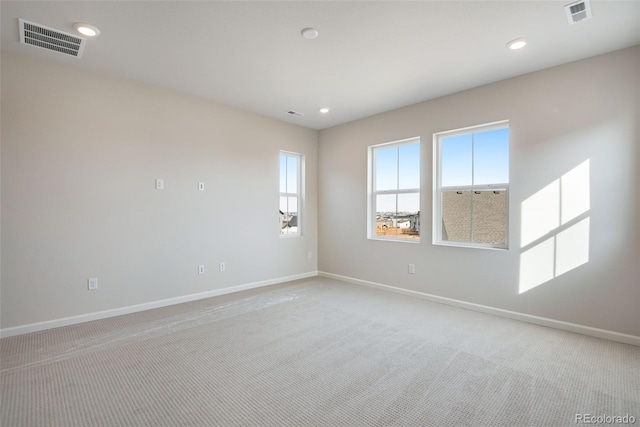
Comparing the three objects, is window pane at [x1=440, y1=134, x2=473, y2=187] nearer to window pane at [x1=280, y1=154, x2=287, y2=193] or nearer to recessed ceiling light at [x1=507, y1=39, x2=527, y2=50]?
recessed ceiling light at [x1=507, y1=39, x2=527, y2=50]

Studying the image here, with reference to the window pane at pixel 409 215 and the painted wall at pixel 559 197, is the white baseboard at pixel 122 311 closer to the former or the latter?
the window pane at pixel 409 215

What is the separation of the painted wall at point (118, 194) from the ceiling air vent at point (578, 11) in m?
3.76

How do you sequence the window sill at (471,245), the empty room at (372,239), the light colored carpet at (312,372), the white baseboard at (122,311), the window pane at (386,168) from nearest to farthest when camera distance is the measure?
the light colored carpet at (312,372) → the empty room at (372,239) → the white baseboard at (122,311) → the window sill at (471,245) → the window pane at (386,168)

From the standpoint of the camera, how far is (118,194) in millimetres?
3418

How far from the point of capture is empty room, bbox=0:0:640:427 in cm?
204

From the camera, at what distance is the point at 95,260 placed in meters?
3.27

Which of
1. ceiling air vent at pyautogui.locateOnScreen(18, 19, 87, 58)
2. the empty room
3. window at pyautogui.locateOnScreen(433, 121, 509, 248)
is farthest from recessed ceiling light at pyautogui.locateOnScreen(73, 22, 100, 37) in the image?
window at pyautogui.locateOnScreen(433, 121, 509, 248)

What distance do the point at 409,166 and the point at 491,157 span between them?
1122 mm

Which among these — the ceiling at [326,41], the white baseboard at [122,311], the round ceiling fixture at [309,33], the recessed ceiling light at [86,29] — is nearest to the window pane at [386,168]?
the ceiling at [326,41]

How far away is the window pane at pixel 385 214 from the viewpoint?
183 inches

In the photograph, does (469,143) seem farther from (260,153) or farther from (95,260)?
(95,260)

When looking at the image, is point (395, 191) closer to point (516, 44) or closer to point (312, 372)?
point (516, 44)

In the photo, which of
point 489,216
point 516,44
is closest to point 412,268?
point 489,216

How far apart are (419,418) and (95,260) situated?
3.49 meters
